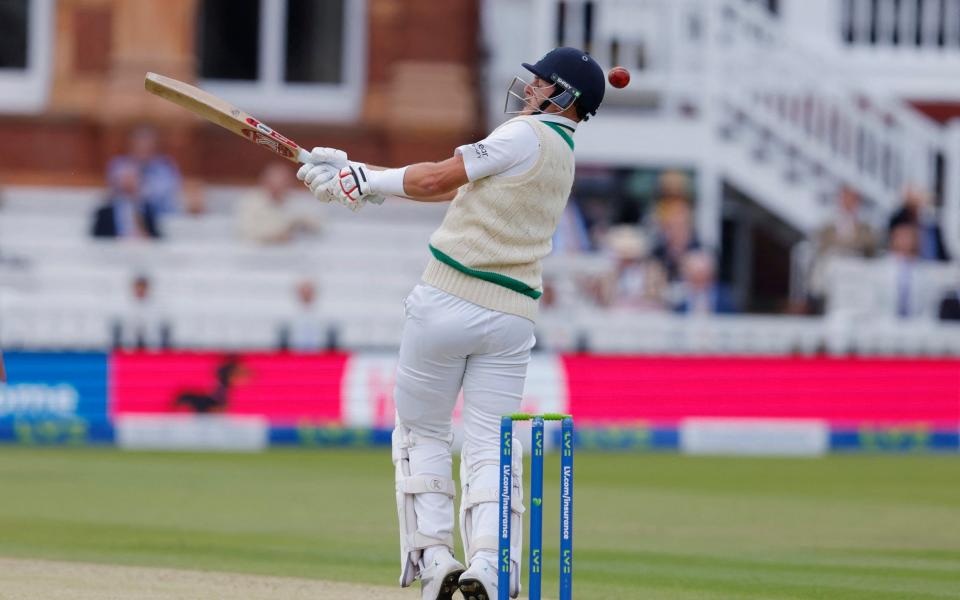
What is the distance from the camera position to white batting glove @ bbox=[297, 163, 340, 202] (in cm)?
611

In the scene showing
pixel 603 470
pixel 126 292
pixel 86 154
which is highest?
pixel 86 154

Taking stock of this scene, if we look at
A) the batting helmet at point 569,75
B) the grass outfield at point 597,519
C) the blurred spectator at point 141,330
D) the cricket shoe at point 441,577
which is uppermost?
the batting helmet at point 569,75

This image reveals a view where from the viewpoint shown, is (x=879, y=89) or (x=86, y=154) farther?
(x=879, y=89)

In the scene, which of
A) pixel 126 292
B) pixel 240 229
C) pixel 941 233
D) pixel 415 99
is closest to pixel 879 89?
pixel 941 233

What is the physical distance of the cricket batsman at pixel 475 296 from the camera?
6.06m

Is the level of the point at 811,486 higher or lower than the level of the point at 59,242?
lower

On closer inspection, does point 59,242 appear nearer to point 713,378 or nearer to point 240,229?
point 240,229

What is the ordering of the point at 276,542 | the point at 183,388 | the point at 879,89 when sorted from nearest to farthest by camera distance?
the point at 276,542
the point at 183,388
the point at 879,89

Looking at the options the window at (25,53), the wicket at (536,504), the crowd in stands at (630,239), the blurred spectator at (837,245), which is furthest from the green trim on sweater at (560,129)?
the window at (25,53)

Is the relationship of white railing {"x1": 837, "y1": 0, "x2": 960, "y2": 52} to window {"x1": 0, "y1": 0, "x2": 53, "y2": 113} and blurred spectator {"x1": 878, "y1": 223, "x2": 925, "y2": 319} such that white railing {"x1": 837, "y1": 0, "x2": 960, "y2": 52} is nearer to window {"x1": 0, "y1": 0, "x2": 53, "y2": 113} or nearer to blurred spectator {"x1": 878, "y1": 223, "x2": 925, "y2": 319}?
blurred spectator {"x1": 878, "y1": 223, "x2": 925, "y2": 319}

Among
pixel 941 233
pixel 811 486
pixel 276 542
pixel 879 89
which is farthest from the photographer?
pixel 879 89

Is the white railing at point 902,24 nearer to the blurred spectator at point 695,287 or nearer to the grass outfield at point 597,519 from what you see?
the blurred spectator at point 695,287

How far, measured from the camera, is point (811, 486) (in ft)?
38.0

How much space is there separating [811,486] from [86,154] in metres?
7.67
